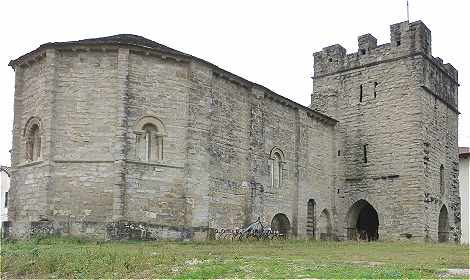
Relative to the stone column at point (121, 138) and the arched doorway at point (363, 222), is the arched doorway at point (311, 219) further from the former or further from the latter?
the stone column at point (121, 138)

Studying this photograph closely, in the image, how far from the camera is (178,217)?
71.1 ft

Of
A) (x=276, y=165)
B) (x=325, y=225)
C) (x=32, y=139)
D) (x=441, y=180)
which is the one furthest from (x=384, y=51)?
(x=32, y=139)

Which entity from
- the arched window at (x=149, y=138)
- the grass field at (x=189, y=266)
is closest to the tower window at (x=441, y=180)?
the arched window at (x=149, y=138)

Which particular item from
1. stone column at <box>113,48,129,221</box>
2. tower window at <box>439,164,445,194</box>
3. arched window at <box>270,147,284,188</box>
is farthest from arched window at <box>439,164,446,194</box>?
stone column at <box>113,48,129,221</box>

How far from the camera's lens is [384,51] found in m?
31.2

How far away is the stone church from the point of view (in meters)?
20.9

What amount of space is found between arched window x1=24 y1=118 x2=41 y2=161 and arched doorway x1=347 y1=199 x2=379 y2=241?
16.1 meters

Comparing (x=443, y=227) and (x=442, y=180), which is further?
(x=443, y=227)

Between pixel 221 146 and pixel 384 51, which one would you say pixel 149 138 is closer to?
pixel 221 146

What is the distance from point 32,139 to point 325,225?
48.6ft

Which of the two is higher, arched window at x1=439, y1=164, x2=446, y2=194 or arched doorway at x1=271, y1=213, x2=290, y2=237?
arched window at x1=439, y1=164, x2=446, y2=194

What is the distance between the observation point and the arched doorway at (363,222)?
31.4 m

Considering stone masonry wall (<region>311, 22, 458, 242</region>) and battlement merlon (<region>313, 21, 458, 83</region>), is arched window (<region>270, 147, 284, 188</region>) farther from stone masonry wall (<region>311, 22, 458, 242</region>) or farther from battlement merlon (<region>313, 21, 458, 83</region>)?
battlement merlon (<region>313, 21, 458, 83</region>)

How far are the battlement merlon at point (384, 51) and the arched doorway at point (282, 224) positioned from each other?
31.6 ft
